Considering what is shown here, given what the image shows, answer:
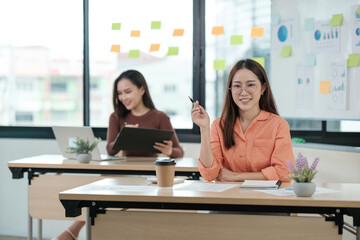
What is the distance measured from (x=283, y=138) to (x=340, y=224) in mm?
711

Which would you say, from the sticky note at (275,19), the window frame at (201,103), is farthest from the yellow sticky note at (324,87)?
the sticky note at (275,19)

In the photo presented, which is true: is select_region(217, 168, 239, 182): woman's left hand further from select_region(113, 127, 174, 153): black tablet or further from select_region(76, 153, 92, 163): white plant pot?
select_region(76, 153, 92, 163): white plant pot

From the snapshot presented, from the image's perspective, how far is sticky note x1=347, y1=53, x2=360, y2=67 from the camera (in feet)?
11.4

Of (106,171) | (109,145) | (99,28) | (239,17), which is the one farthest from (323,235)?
(99,28)

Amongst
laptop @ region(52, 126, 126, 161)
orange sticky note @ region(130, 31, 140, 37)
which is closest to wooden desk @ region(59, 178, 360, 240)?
laptop @ region(52, 126, 126, 161)

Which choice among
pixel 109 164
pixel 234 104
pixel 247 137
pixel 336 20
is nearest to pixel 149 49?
pixel 109 164

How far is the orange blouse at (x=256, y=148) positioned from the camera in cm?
269

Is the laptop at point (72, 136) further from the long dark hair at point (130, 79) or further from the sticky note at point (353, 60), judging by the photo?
the sticky note at point (353, 60)

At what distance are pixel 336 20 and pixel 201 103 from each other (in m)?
1.47

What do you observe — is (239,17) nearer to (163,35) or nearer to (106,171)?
(163,35)

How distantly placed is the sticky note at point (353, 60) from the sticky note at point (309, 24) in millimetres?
435

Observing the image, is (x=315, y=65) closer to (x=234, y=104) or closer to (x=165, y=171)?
(x=234, y=104)

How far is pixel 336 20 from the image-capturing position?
3625 mm

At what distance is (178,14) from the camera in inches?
187
